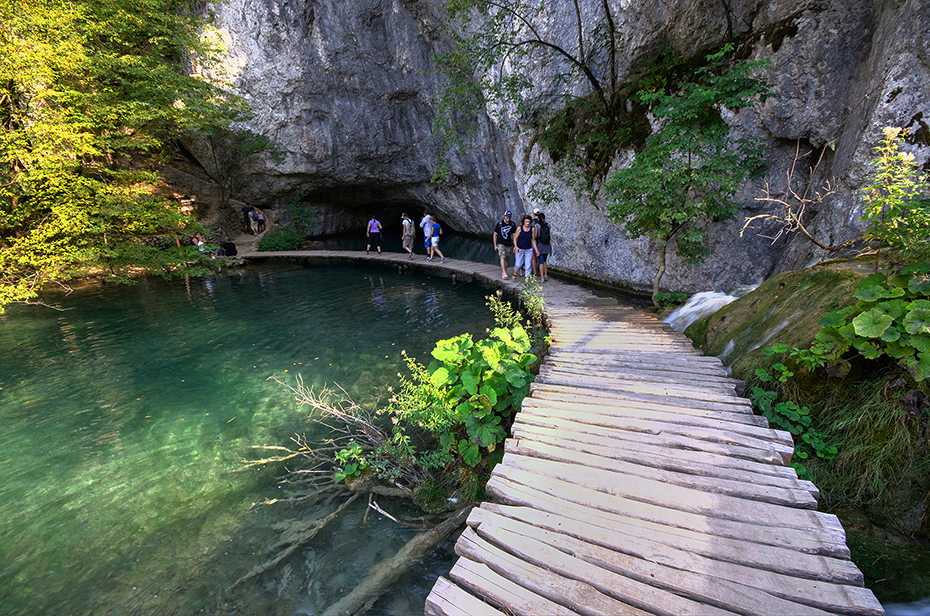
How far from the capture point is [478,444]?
4.34 m

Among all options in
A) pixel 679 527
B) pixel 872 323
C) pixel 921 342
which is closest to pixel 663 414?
pixel 679 527

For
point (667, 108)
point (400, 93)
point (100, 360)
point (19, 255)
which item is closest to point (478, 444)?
point (667, 108)

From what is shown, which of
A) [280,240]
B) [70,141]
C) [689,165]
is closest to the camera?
[689,165]

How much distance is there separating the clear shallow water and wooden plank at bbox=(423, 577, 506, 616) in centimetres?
129

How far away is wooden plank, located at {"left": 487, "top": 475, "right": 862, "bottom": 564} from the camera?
2.19 meters

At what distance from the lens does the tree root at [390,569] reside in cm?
310

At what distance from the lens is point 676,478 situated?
281cm

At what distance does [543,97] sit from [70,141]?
41.6 ft

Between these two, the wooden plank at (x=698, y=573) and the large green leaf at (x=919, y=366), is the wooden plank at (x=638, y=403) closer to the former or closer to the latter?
the large green leaf at (x=919, y=366)

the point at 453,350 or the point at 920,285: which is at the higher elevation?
the point at 920,285

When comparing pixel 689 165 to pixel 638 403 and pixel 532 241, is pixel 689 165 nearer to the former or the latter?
pixel 532 241

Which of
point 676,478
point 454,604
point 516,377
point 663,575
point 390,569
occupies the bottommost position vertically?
point 390,569

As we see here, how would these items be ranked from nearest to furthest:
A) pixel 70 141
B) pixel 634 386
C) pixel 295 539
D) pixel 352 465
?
pixel 295 539
pixel 634 386
pixel 352 465
pixel 70 141

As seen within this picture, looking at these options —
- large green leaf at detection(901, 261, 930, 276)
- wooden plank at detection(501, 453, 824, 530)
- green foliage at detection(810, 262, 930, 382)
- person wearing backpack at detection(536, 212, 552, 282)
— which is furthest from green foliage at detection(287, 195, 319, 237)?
large green leaf at detection(901, 261, 930, 276)
